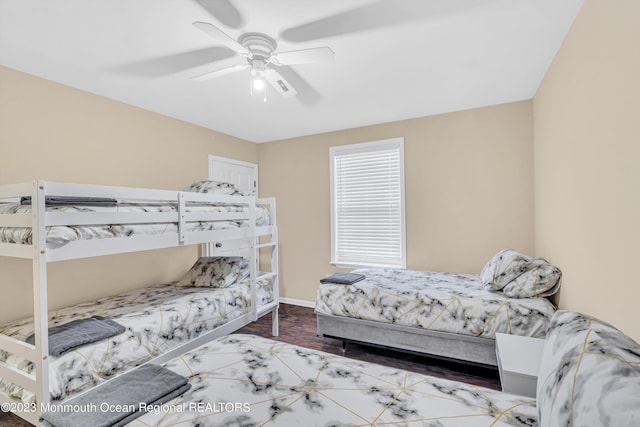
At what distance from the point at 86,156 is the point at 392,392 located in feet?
10.00

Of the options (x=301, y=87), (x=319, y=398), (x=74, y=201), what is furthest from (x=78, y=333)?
(x=301, y=87)

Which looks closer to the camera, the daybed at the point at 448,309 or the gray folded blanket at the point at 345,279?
the daybed at the point at 448,309

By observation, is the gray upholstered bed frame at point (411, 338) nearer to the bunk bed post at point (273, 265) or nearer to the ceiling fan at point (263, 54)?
the bunk bed post at point (273, 265)

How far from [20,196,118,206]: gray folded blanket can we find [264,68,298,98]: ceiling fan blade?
50.3 inches

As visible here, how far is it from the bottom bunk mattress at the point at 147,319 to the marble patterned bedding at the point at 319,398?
606 mm

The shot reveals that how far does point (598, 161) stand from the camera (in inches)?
60.3

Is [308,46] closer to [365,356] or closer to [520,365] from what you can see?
[520,365]

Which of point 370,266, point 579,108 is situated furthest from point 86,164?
point 579,108

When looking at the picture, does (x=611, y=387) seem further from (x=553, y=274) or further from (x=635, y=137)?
(x=553, y=274)

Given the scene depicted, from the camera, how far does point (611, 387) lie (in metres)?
0.70

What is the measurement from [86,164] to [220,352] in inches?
87.7

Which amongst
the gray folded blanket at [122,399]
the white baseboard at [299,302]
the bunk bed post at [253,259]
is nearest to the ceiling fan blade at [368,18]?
the bunk bed post at [253,259]

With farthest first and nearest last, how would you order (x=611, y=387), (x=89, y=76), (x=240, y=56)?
(x=89, y=76)
(x=240, y=56)
(x=611, y=387)

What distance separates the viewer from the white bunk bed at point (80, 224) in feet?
4.89
